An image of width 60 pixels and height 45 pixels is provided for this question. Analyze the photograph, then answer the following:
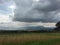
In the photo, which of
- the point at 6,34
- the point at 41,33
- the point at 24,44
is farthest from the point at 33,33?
the point at 24,44

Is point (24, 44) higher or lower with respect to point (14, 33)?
lower

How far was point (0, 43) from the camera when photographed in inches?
1923

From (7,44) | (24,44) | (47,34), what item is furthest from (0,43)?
(47,34)

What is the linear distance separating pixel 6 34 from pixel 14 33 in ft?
16.1

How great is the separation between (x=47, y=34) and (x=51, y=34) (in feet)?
6.65

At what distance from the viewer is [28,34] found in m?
71.1

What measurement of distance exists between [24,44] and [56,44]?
815cm

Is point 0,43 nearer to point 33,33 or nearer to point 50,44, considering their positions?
point 50,44

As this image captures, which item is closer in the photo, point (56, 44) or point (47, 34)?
point (56, 44)

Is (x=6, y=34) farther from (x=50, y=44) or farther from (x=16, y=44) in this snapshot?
(x=50, y=44)

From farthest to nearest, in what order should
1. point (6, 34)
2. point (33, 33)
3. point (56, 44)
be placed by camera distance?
point (33, 33) < point (6, 34) < point (56, 44)

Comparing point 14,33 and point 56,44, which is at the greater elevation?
point 14,33

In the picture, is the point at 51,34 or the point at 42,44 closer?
the point at 42,44

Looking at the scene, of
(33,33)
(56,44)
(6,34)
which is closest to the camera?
(56,44)
